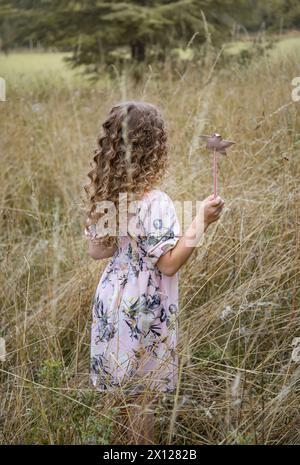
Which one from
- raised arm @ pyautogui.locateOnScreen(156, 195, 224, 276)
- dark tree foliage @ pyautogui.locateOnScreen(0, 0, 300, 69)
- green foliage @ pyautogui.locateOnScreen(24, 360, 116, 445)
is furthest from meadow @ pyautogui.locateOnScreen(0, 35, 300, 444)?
dark tree foliage @ pyautogui.locateOnScreen(0, 0, 300, 69)

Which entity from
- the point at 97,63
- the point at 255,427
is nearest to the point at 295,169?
the point at 255,427

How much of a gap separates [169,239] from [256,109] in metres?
1.81

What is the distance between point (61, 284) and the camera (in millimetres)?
2406

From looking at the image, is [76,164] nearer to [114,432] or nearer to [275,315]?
[275,315]

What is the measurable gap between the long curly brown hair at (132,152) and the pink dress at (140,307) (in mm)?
50

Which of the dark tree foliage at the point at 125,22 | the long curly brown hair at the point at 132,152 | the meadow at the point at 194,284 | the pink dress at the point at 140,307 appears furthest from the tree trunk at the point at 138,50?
the pink dress at the point at 140,307

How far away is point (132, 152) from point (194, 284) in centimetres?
70

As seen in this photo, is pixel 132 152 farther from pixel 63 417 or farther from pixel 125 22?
pixel 125 22

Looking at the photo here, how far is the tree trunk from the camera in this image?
632 cm

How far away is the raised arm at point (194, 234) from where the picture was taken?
4.96 ft

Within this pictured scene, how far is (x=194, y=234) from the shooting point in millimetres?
1505

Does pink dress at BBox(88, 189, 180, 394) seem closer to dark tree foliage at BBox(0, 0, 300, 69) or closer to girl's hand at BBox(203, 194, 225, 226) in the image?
girl's hand at BBox(203, 194, 225, 226)
